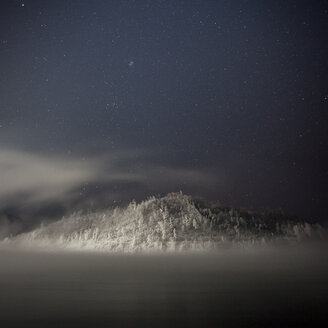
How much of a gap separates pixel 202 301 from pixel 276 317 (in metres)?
35.0

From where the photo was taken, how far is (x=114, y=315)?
7956cm

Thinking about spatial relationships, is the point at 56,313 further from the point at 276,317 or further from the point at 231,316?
the point at 276,317

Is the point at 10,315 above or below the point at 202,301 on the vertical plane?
below

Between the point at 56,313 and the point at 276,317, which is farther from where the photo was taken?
the point at 56,313

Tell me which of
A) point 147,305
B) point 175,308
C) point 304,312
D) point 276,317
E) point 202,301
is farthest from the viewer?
point 202,301

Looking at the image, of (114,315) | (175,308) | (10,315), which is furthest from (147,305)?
(10,315)

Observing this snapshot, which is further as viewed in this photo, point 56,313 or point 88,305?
point 88,305

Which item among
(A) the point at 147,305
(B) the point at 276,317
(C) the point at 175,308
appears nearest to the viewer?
(B) the point at 276,317

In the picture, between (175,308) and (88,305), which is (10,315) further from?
(175,308)

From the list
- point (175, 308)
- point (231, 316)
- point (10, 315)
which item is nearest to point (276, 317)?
point (231, 316)

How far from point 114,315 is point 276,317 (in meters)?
31.7

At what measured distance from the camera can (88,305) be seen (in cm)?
9869

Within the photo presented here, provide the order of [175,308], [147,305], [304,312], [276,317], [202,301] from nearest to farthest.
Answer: [276,317] → [304,312] → [175,308] → [147,305] → [202,301]

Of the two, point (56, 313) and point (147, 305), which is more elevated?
point (147, 305)
